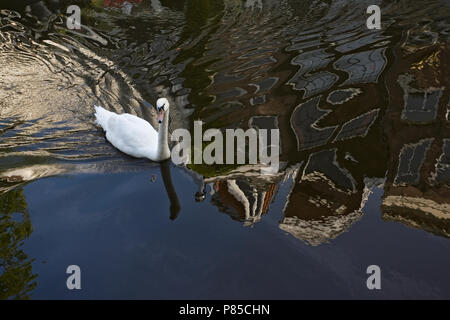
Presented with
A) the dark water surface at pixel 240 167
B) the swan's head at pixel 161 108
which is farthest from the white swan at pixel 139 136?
the dark water surface at pixel 240 167

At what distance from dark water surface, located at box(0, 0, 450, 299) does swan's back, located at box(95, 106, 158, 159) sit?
0.18m

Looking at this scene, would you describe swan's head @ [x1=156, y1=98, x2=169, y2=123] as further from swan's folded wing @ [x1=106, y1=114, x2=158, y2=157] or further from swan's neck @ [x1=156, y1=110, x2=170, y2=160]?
swan's folded wing @ [x1=106, y1=114, x2=158, y2=157]

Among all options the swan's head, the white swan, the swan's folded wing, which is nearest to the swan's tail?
the white swan

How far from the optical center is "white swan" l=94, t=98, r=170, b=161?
22.4 ft

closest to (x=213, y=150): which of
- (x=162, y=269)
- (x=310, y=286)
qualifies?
(x=162, y=269)

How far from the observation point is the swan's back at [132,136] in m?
7.20

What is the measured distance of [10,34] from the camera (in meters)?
12.2

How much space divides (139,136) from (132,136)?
0.35 feet

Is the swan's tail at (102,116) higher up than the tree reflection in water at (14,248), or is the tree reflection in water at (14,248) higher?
the swan's tail at (102,116)

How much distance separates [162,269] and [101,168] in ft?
7.83

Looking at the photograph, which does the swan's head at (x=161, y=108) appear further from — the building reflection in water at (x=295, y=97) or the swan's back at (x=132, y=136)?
the building reflection in water at (x=295, y=97)
